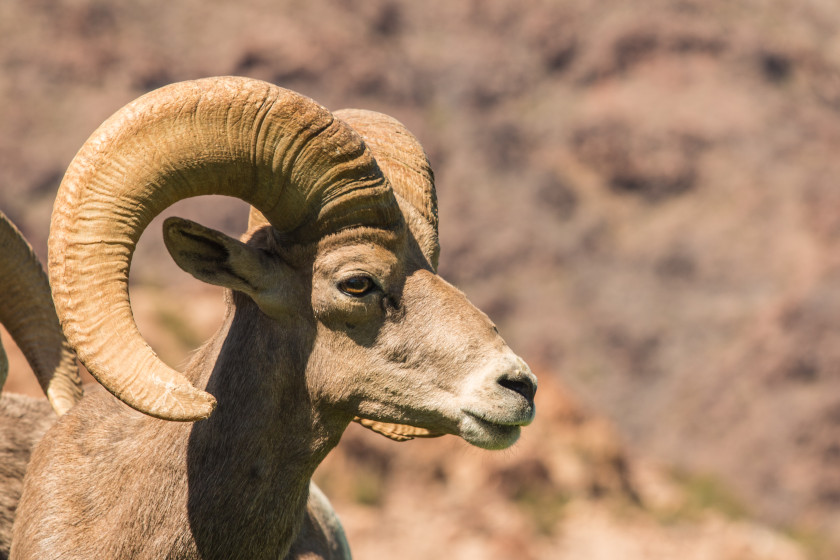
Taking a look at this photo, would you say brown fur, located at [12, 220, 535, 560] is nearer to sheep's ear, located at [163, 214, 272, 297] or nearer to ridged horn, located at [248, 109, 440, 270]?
sheep's ear, located at [163, 214, 272, 297]

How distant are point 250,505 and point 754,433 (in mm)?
16949

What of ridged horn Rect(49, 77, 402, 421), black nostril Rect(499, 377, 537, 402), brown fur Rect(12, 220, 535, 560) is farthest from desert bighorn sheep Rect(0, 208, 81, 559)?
black nostril Rect(499, 377, 537, 402)

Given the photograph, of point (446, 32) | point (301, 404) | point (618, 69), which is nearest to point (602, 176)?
point (618, 69)

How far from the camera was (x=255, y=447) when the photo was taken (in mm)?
3848

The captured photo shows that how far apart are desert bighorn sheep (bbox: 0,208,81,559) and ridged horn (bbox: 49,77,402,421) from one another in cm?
158

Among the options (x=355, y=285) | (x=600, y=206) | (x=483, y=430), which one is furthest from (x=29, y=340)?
(x=600, y=206)

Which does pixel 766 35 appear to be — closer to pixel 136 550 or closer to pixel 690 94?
pixel 690 94

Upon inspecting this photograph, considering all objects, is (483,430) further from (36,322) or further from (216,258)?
(36,322)

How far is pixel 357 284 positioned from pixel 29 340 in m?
2.08

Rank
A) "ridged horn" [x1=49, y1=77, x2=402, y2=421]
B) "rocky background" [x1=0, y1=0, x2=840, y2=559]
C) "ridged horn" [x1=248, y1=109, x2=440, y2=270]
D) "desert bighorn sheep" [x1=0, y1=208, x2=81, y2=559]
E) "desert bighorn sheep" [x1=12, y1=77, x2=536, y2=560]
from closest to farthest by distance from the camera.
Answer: "ridged horn" [x1=49, y1=77, x2=402, y2=421] < "desert bighorn sheep" [x1=12, y1=77, x2=536, y2=560] < "ridged horn" [x1=248, y1=109, x2=440, y2=270] < "desert bighorn sheep" [x1=0, y1=208, x2=81, y2=559] < "rocky background" [x1=0, y1=0, x2=840, y2=559]

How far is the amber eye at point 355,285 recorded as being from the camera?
A: 12.6ft

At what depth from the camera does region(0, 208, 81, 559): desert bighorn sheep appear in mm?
4816

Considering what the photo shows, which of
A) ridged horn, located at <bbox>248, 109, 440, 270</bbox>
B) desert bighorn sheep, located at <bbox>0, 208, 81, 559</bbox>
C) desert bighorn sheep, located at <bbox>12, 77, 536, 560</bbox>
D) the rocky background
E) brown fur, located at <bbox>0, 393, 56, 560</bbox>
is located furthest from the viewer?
the rocky background

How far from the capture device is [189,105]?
354 centimetres
